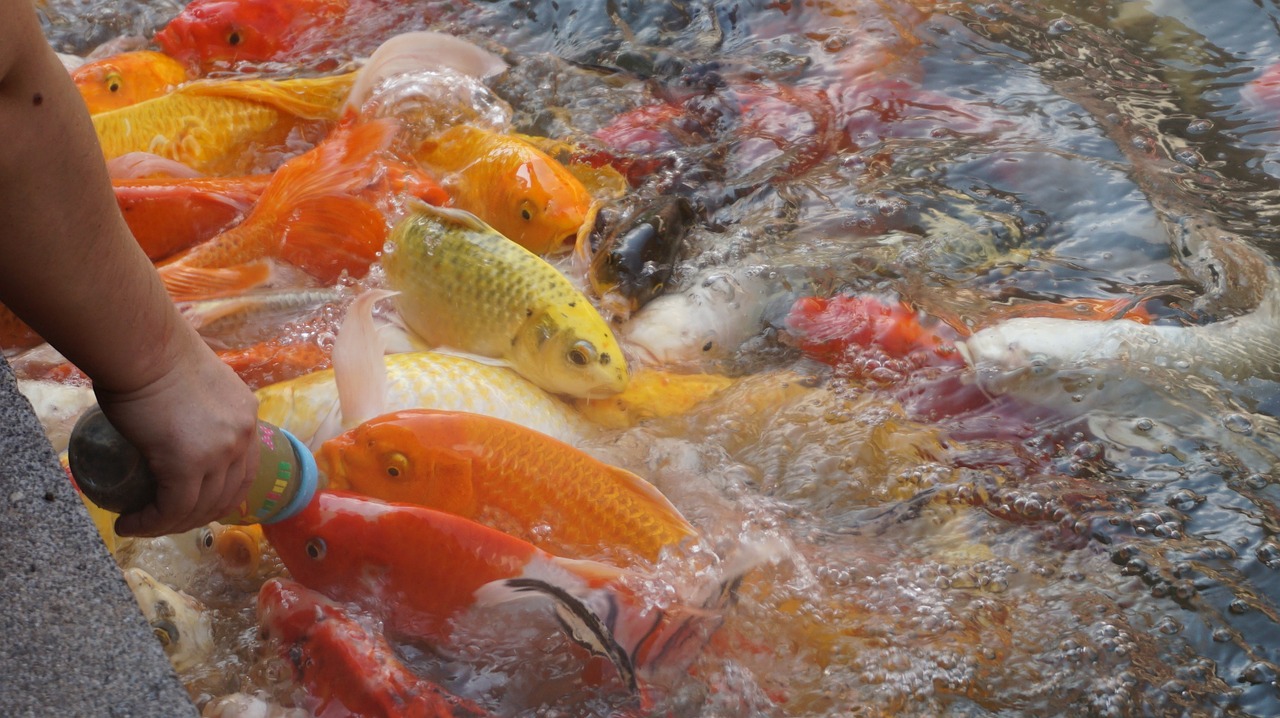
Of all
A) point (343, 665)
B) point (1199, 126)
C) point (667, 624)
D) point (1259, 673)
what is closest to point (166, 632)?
point (343, 665)

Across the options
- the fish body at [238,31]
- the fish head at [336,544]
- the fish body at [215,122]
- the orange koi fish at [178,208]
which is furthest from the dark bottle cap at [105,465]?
the fish body at [238,31]

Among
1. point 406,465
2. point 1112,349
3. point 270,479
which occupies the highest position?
point 270,479

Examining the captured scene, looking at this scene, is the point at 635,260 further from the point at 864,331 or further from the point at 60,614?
the point at 60,614

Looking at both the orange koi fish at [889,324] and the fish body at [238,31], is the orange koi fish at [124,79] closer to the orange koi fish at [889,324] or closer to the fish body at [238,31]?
the fish body at [238,31]

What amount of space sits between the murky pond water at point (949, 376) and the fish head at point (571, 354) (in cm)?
13

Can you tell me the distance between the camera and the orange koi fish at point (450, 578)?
164 centimetres

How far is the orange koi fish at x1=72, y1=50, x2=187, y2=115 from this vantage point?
3398 millimetres

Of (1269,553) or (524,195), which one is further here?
(524,195)

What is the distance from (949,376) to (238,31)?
2.95 metres

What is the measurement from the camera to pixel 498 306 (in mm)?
2350

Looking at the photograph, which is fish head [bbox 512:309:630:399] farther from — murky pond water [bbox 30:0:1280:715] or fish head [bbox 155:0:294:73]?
fish head [bbox 155:0:294:73]

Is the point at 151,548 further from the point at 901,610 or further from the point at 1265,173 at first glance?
the point at 1265,173

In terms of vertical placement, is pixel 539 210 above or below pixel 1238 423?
above

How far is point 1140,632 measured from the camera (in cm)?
183
